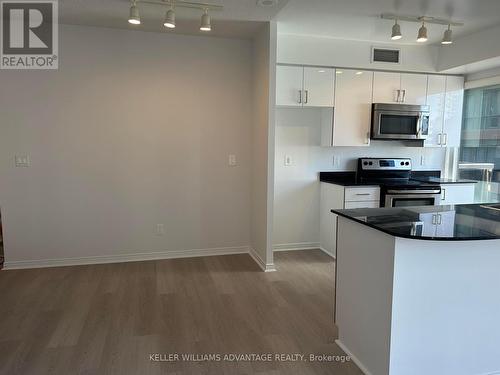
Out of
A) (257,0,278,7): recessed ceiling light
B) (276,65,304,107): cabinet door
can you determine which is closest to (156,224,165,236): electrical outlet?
(276,65,304,107): cabinet door

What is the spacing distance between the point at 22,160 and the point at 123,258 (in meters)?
1.50

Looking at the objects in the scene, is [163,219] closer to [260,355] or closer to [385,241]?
[260,355]

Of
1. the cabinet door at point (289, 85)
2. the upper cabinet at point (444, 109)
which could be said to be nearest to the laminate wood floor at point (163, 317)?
the cabinet door at point (289, 85)

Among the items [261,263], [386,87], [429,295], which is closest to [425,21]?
[386,87]

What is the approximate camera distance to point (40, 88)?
12.3 ft

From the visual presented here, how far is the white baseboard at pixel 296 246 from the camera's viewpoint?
459 centimetres

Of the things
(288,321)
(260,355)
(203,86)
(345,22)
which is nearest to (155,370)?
(260,355)

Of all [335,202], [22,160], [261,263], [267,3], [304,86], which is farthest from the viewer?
[335,202]

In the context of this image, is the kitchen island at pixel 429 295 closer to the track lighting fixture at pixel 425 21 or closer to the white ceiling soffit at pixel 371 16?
the track lighting fixture at pixel 425 21

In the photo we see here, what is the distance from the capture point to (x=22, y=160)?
3.77 meters

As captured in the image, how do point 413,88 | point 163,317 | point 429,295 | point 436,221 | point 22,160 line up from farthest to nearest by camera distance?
1. point 413,88
2. point 22,160
3. point 163,317
4. point 436,221
5. point 429,295

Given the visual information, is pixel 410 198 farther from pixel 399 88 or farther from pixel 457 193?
pixel 399 88

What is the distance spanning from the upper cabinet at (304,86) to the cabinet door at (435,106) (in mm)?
1393

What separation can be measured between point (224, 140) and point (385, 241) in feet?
8.97
